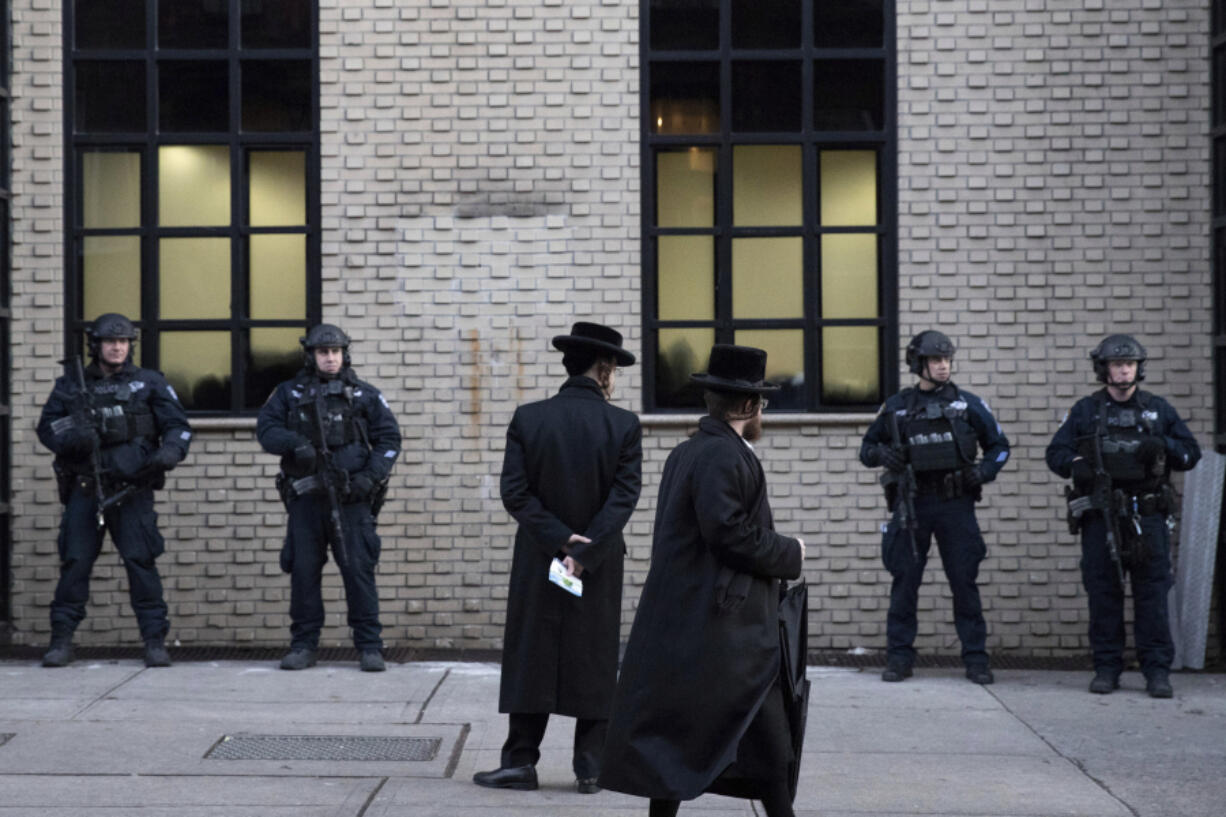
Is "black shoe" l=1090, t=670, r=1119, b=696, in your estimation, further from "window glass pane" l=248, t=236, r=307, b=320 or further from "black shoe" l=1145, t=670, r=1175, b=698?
"window glass pane" l=248, t=236, r=307, b=320

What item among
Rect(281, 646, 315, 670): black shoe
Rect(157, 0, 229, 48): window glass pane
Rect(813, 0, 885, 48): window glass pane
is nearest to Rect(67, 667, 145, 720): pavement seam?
Rect(281, 646, 315, 670): black shoe

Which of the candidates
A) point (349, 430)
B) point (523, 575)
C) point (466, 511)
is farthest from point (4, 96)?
point (523, 575)

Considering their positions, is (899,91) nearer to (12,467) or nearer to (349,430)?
(349,430)

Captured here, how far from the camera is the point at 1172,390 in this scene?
34.1 ft

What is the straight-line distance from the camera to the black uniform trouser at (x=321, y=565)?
9.50m

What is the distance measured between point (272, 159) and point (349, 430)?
2.33 metres

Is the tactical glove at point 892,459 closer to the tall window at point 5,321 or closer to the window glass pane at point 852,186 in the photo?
the window glass pane at point 852,186

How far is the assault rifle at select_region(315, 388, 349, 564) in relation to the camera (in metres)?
9.39

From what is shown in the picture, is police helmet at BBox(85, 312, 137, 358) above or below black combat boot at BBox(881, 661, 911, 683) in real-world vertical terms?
above

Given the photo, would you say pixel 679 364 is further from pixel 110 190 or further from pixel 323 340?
pixel 110 190

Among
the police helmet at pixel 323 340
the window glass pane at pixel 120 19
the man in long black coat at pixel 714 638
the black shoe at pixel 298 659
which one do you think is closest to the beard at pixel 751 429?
the man in long black coat at pixel 714 638

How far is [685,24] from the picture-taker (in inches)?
422

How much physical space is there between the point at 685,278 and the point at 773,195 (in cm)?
85

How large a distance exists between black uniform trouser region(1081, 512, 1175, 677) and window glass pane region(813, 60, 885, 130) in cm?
320
